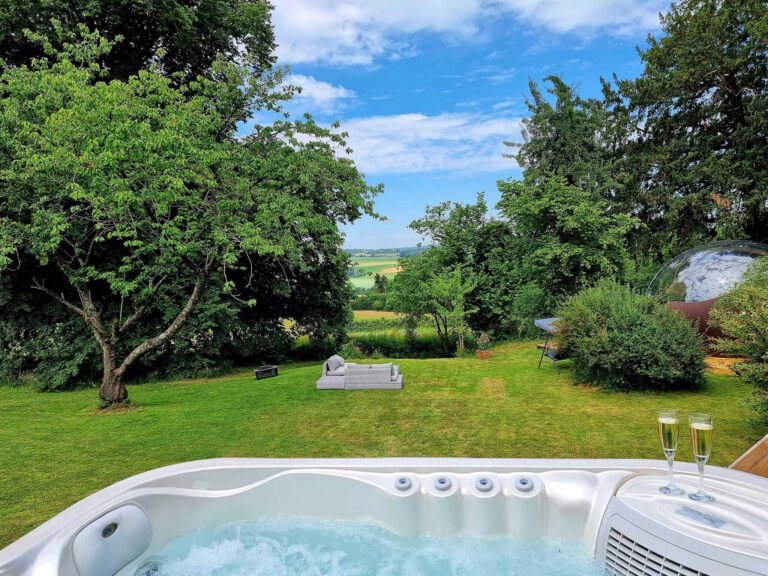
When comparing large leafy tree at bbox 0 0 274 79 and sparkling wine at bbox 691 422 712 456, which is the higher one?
large leafy tree at bbox 0 0 274 79

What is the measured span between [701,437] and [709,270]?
775 cm

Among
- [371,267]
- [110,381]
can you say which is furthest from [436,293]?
[110,381]

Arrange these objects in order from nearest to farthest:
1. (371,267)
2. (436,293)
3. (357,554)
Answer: (357,554)
(436,293)
(371,267)

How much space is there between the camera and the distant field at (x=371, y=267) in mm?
13297

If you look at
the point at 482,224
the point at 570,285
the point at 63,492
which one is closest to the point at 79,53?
the point at 63,492

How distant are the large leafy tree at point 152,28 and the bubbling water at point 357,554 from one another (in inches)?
316

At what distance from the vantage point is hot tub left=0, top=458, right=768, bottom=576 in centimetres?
224

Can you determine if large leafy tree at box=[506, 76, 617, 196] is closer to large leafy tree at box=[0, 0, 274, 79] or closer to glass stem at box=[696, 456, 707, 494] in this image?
large leafy tree at box=[0, 0, 274, 79]

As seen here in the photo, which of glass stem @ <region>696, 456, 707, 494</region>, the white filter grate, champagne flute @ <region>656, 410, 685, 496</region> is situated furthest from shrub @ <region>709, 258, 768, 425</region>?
the white filter grate

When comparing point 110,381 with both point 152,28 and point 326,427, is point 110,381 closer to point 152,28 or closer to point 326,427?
point 326,427

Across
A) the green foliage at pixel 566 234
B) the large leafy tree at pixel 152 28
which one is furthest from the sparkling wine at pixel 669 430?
the green foliage at pixel 566 234

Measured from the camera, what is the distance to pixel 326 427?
213 inches

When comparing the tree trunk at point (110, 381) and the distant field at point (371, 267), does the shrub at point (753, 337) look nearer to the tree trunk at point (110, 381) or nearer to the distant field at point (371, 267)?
the tree trunk at point (110, 381)

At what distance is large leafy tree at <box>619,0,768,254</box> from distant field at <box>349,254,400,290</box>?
28.6 feet
